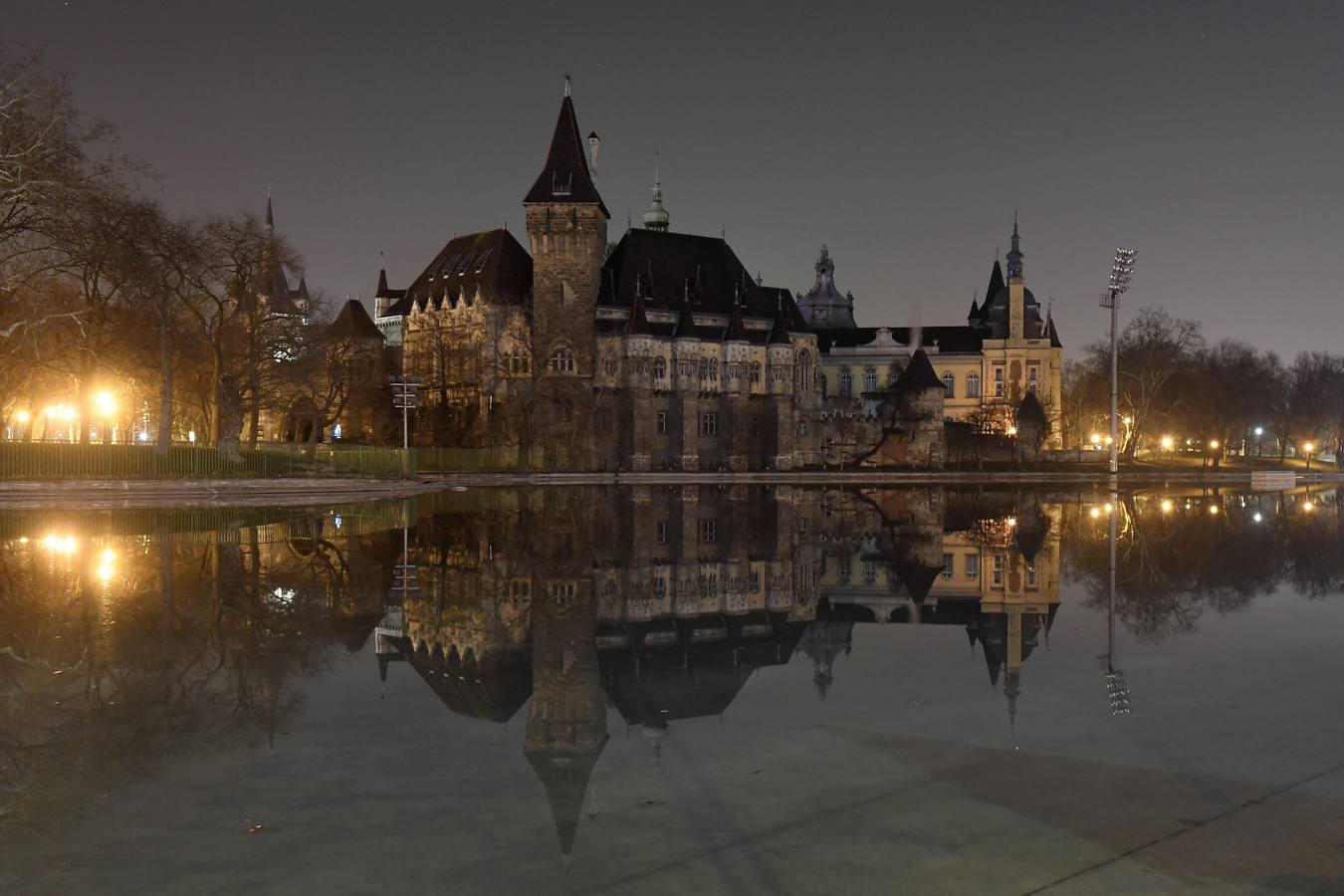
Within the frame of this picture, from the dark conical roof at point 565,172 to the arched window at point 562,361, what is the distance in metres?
11.5

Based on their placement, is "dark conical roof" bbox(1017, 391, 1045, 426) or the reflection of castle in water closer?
the reflection of castle in water

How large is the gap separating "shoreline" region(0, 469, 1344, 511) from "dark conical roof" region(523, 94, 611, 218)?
959 inches

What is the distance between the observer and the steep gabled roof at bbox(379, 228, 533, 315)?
284 ft

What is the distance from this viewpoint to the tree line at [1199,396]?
90.2 meters

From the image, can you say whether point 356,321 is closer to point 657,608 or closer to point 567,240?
point 567,240

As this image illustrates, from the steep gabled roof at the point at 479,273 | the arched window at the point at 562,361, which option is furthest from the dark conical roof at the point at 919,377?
the steep gabled roof at the point at 479,273

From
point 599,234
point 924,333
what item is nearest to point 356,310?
point 599,234

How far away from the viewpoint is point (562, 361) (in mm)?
80000

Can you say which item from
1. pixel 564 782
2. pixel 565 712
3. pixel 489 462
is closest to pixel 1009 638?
pixel 565 712

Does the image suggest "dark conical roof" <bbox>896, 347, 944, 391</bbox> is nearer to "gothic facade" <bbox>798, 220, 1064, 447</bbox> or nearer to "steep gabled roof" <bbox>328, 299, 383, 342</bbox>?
"gothic facade" <bbox>798, 220, 1064, 447</bbox>

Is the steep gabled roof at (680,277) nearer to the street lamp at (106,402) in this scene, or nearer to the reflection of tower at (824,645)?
the street lamp at (106,402)

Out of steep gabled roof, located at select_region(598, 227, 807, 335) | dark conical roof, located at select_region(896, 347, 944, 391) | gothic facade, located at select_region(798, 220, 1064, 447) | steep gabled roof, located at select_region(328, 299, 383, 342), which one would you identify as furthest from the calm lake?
gothic facade, located at select_region(798, 220, 1064, 447)

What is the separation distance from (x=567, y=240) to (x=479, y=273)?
35.3 feet

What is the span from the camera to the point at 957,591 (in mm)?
17312
